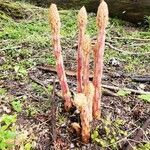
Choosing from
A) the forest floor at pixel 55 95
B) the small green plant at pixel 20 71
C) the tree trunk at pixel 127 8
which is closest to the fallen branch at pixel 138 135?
the forest floor at pixel 55 95

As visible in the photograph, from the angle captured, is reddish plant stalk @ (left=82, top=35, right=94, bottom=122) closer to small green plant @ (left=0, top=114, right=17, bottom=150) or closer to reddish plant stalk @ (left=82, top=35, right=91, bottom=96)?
reddish plant stalk @ (left=82, top=35, right=91, bottom=96)

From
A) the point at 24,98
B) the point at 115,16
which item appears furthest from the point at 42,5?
the point at 24,98

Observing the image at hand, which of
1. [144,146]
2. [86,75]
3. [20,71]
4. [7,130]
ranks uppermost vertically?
[86,75]

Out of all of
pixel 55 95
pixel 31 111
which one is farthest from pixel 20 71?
pixel 31 111

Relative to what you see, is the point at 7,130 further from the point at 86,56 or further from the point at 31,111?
the point at 86,56

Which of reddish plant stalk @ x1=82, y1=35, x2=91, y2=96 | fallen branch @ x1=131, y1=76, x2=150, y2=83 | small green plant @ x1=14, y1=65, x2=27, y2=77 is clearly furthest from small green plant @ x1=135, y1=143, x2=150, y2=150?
small green plant @ x1=14, y1=65, x2=27, y2=77
